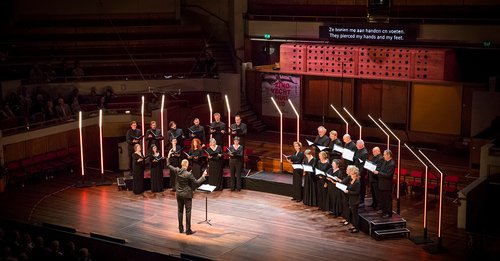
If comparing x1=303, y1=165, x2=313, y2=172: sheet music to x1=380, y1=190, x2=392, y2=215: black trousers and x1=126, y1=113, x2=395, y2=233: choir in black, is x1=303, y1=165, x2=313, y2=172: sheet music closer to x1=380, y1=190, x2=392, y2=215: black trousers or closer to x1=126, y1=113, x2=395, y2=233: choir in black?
x1=126, y1=113, x2=395, y2=233: choir in black

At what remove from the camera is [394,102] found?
70.7ft

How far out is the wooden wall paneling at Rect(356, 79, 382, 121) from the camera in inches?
858

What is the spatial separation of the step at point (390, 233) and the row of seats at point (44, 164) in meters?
8.78

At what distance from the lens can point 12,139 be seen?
18.8m

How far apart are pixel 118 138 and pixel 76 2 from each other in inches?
235

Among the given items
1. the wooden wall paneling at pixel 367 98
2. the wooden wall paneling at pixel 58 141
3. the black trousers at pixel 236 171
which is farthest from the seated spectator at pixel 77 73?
the wooden wall paneling at pixel 367 98

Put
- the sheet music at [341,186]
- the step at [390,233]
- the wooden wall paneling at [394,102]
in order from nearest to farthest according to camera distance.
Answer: the step at [390,233] → the sheet music at [341,186] → the wooden wall paneling at [394,102]

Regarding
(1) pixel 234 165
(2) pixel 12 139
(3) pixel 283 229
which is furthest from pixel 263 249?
(2) pixel 12 139

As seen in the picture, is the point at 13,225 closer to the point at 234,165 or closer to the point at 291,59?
the point at 234,165

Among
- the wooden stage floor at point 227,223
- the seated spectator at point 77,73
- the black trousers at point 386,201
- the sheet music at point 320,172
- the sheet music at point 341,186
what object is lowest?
the wooden stage floor at point 227,223

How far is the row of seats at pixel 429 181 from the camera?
17.4 m

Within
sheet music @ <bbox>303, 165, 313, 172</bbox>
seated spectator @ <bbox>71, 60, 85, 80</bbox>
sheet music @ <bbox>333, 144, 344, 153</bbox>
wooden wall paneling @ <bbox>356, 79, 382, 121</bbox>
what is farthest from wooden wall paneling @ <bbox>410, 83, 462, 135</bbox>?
seated spectator @ <bbox>71, 60, 85, 80</bbox>

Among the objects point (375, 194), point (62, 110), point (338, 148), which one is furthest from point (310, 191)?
point (62, 110)

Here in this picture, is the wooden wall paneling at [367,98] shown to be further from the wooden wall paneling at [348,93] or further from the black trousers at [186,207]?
the black trousers at [186,207]
